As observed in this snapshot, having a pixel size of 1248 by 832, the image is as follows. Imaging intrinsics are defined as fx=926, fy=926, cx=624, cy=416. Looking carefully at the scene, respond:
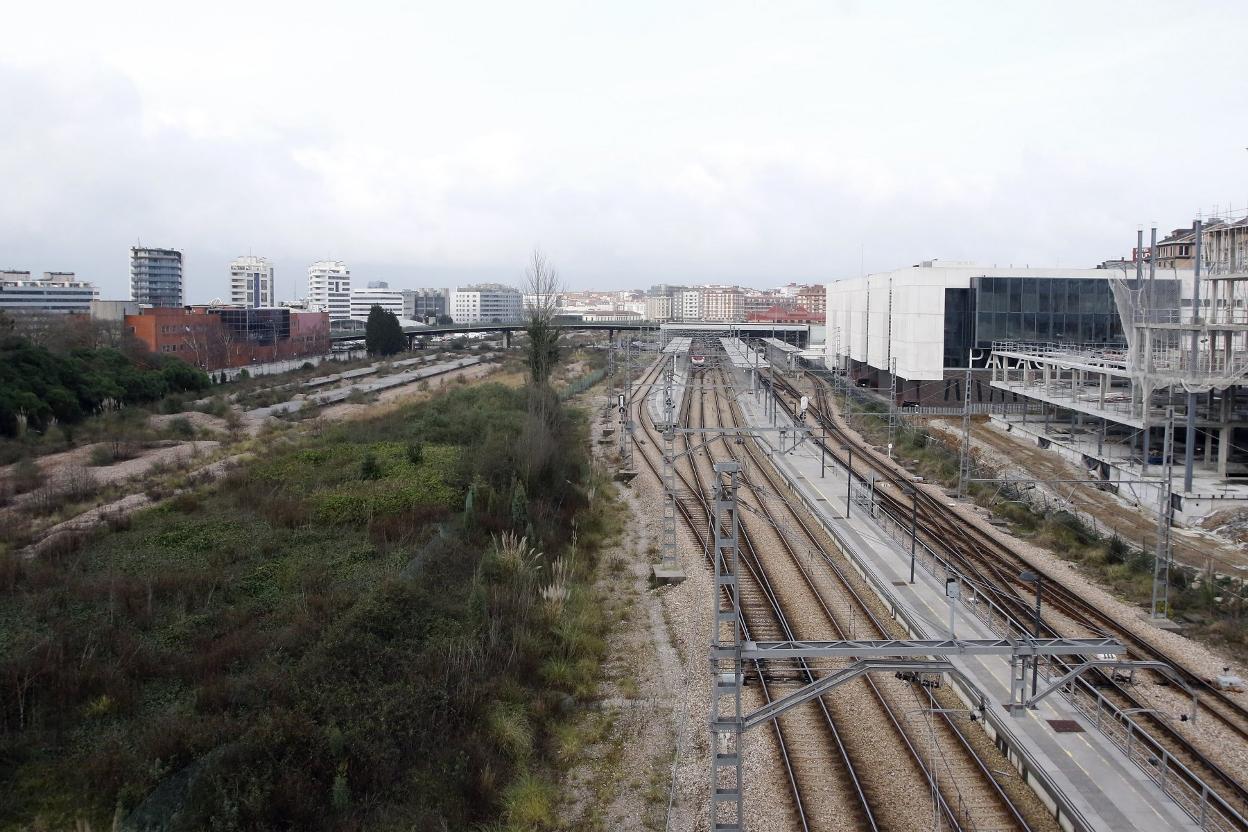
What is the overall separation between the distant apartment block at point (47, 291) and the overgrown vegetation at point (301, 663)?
9722 centimetres

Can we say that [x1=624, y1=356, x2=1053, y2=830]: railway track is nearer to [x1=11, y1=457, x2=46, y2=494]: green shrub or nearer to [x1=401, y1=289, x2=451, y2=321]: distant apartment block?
[x1=11, y1=457, x2=46, y2=494]: green shrub

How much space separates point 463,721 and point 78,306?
356 feet

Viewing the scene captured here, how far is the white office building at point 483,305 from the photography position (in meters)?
168

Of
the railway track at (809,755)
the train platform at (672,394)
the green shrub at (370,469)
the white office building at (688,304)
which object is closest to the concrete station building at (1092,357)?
the railway track at (809,755)

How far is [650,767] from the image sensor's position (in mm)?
9555

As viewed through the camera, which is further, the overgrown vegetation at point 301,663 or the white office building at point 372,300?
the white office building at point 372,300

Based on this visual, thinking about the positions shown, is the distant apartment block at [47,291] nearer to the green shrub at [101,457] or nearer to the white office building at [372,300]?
the white office building at [372,300]

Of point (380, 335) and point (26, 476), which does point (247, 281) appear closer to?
point (380, 335)

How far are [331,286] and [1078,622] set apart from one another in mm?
143266

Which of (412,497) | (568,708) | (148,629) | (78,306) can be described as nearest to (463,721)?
(568,708)

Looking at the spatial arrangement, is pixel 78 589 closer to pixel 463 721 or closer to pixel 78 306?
pixel 463 721

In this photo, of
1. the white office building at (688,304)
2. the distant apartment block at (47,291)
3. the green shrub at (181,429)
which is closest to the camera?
the green shrub at (181,429)

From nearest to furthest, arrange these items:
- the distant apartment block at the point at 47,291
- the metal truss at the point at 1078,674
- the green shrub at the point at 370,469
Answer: the metal truss at the point at 1078,674
the green shrub at the point at 370,469
the distant apartment block at the point at 47,291

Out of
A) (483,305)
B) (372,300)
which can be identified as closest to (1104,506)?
(372,300)
